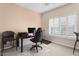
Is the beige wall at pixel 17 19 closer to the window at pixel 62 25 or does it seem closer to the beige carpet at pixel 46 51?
the window at pixel 62 25

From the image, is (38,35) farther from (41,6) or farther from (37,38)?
(41,6)

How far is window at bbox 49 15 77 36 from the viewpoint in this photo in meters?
2.00

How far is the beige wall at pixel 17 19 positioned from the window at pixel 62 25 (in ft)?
1.18

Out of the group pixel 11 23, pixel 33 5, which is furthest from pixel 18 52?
pixel 33 5

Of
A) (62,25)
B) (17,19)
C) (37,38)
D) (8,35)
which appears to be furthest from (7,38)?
(62,25)

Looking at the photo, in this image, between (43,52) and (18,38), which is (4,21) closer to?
(18,38)

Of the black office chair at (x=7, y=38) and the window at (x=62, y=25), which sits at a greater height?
the window at (x=62, y=25)

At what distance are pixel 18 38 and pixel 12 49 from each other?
0.31 m

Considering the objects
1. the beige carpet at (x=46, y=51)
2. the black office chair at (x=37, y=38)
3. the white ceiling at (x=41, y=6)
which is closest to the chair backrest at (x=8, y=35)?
the beige carpet at (x=46, y=51)

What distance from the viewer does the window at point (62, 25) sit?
6.57 feet

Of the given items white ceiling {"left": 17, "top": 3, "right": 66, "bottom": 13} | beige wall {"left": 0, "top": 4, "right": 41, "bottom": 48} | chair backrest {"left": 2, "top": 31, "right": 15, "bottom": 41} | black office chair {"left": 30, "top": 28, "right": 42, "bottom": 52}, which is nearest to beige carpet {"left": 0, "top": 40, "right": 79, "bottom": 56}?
black office chair {"left": 30, "top": 28, "right": 42, "bottom": 52}

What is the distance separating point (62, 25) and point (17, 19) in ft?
3.79

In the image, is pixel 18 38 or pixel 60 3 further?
pixel 18 38

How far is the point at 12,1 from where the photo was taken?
75.0 inches
